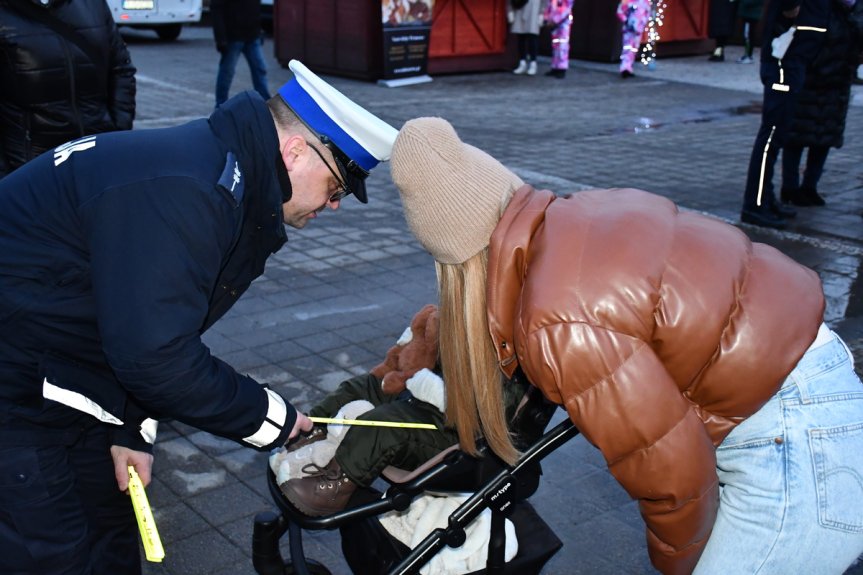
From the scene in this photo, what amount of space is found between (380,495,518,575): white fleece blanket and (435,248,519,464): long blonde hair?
540 mm

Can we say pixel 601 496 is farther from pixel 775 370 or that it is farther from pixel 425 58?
pixel 425 58

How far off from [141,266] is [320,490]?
973 mm

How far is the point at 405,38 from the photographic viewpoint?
14.6 meters

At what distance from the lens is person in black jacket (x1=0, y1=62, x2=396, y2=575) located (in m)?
2.11

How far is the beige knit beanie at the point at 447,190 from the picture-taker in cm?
223

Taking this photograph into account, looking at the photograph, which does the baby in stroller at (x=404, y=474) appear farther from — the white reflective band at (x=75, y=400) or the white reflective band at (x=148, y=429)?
the white reflective band at (x=75, y=400)

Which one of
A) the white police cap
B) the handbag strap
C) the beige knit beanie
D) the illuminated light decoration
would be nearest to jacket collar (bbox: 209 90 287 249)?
the white police cap

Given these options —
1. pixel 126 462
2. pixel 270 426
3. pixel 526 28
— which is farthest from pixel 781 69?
pixel 526 28

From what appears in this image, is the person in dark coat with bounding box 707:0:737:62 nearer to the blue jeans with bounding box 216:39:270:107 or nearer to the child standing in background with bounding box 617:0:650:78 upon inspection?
the child standing in background with bounding box 617:0:650:78

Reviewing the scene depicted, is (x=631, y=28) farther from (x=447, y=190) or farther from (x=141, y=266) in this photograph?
(x=141, y=266)

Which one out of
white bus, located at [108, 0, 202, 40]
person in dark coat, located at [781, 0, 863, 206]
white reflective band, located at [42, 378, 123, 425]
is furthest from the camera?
white bus, located at [108, 0, 202, 40]

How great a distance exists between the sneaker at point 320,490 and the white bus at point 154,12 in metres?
16.2

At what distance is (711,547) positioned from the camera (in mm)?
2254

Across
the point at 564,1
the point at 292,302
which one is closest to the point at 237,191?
the point at 292,302
